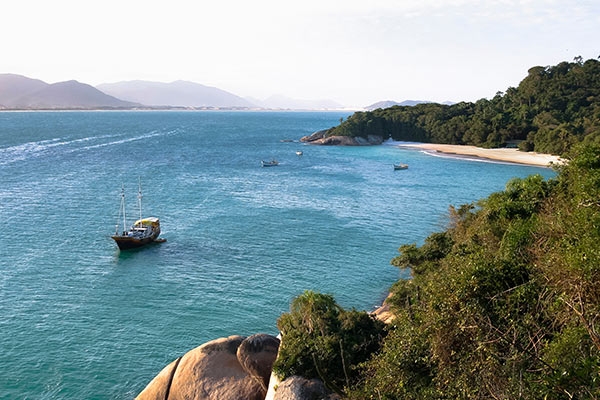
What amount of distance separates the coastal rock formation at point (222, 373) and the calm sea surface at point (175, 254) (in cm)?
372

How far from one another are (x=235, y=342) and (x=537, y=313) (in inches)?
395

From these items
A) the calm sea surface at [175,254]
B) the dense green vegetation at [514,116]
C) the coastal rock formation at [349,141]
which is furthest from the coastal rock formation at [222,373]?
the coastal rock formation at [349,141]

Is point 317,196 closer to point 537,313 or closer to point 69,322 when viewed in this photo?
point 69,322

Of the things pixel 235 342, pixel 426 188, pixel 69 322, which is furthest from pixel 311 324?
pixel 426 188

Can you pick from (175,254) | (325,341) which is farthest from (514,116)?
(325,341)

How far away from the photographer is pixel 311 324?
1445 centimetres

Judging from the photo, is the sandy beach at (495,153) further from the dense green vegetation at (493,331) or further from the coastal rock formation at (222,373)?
the coastal rock formation at (222,373)

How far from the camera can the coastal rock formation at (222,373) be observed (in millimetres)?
15117

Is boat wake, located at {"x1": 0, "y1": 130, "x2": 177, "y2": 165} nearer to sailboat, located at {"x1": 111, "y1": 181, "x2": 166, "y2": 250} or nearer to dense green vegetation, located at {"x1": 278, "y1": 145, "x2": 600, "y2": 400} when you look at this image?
sailboat, located at {"x1": 111, "y1": 181, "x2": 166, "y2": 250}

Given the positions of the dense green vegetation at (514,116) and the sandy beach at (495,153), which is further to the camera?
the dense green vegetation at (514,116)

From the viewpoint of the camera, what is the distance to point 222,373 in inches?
617

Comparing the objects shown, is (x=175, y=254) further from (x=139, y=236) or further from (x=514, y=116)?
(x=514, y=116)

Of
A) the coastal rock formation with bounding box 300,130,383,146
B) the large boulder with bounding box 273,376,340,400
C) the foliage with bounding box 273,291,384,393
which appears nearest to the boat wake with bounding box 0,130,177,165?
the coastal rock formation with bounding box 300,130,383,146

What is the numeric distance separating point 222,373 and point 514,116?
104m
